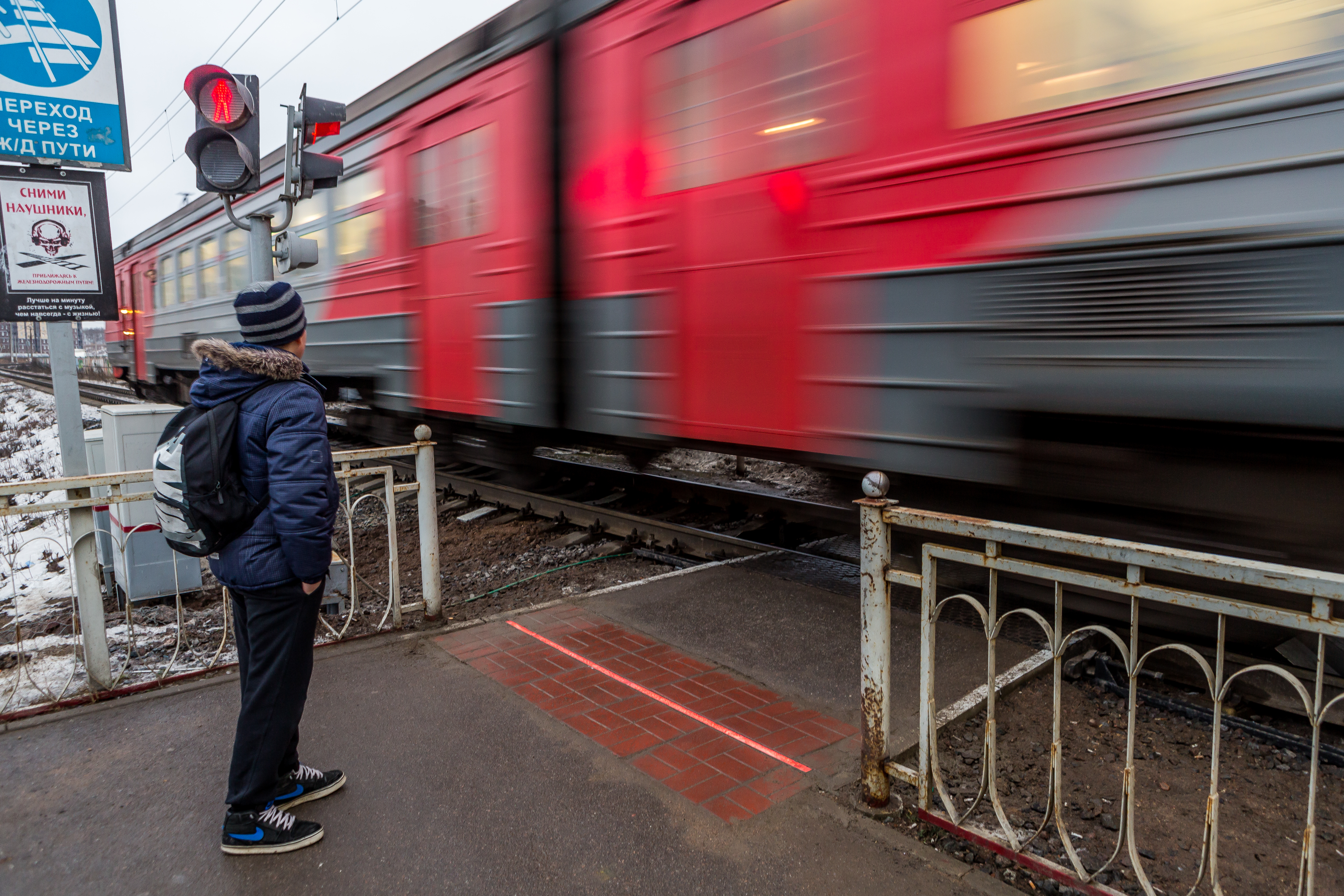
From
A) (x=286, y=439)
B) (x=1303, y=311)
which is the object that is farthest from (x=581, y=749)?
(x=1303, y=311)

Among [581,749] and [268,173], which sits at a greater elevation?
[268,173]

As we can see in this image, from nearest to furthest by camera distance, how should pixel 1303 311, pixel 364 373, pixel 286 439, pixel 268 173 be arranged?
pixel 286 439, pixel 1303 311, pixel 364 373, pixel 268 173

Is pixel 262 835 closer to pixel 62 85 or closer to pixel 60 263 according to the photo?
pixel 60 263

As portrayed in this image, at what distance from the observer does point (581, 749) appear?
3160 millimetres

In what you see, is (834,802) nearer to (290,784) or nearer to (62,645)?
(290,784)

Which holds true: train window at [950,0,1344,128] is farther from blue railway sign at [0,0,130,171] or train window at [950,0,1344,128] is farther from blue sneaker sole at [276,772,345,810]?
blue railway sign at [0,0,130,171]

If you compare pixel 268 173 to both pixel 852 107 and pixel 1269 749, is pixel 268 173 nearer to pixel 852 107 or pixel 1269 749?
pixel 852 107

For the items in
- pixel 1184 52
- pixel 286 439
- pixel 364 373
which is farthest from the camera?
pixel 364 373

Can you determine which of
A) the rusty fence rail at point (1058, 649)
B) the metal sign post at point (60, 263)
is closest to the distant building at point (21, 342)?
the metal sign post at point (60, 263)

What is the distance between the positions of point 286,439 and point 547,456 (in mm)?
6149

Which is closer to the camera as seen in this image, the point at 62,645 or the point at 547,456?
the point at 62,645

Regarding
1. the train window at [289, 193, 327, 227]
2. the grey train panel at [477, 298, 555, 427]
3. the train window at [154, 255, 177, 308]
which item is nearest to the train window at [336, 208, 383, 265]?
the train window at [289, 193, 327, 227]

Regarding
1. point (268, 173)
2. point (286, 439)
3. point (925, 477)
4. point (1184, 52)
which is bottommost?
point (925, 477)

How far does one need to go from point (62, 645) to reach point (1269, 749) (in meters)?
5.84
